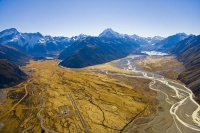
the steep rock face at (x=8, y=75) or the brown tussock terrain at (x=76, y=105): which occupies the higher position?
the steep rock face at (x=8, y=75)

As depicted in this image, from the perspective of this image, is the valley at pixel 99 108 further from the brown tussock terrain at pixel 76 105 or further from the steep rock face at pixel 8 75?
the steep rock face at pixel 8 75

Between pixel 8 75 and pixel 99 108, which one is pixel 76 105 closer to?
pixel 99 108

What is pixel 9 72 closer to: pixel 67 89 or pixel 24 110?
→ pixel 67 89

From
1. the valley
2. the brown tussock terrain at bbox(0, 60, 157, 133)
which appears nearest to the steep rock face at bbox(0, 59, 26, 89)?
the brown tussock terrain at bbox(0, 60, 157, 133)

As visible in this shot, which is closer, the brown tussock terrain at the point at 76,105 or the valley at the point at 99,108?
the valley at the point at 99,108

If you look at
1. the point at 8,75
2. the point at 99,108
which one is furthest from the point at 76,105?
the point at 8,75

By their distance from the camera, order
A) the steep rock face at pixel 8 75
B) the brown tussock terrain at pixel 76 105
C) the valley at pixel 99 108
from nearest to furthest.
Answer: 1. the valley at pixel 99 108
2. the brown tussock terrain at pixel 76 105
3. the steep rock face at pixel 8 75

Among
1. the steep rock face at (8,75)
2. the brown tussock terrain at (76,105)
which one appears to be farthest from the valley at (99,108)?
the steep rock face at (8,75)

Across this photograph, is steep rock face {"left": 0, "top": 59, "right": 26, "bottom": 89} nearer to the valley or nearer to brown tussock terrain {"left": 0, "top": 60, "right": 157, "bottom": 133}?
brown tussock terrain {"left": 0, "top": 60, "right": 157, "bottom": 133}
